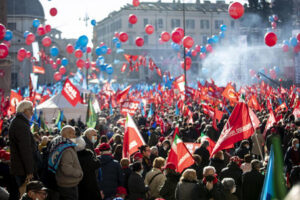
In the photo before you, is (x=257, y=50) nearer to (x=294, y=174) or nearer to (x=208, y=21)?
(x=208, y=21)

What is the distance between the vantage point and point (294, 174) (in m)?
9.23

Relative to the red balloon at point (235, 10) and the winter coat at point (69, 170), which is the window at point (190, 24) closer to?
the red balloon at point (235, 10)

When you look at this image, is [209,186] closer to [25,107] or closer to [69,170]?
[69,170]

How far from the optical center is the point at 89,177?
7004 millimetres

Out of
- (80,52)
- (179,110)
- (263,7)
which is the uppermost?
(263,7)

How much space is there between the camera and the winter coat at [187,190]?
23.9 ft

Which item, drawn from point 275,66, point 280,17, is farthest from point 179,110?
point 280,17

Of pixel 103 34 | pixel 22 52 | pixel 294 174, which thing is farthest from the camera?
pixel 103 34

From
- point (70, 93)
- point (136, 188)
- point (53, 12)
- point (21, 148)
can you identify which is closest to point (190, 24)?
point (53, 12)

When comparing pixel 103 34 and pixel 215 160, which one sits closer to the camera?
pixel 215 160

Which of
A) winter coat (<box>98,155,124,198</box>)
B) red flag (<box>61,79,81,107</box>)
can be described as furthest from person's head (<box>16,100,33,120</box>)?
red flag (<box>61,79,81,107</box>)

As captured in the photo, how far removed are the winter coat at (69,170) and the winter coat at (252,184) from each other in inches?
115

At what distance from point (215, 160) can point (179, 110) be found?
583 inches

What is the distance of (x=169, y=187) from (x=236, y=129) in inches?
71.8
